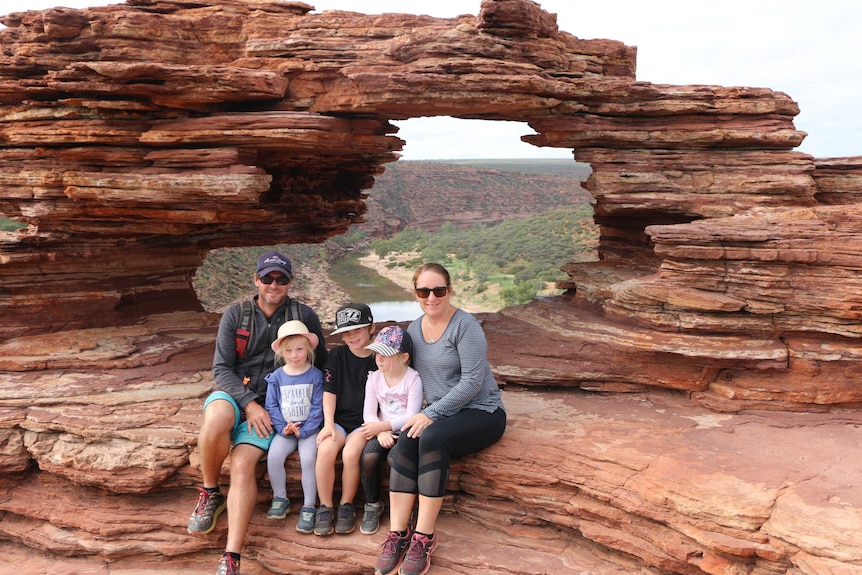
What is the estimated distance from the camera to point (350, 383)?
609cm

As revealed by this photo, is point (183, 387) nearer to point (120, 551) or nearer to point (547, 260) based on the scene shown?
point (120, 551)

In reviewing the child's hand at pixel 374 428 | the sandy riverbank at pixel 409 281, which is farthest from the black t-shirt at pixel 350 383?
the sandy riverbank at pixel 409 281

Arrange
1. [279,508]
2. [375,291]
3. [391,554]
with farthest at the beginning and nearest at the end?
[375,291]
[279,508]
[391,554]

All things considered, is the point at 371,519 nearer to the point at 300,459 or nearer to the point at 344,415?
the point at 300,459

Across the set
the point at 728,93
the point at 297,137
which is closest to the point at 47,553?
the point at 297,137

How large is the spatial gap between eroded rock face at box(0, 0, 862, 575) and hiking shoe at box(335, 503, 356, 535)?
5.8 inches

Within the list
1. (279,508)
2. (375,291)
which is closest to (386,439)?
→ (279,508)

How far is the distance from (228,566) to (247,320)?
2.32 m

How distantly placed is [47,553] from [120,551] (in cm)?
112

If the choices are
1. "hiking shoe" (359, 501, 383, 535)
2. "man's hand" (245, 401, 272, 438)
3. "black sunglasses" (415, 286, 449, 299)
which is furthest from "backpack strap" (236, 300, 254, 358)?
"hiking shoe" (359, 501, 383, 535)

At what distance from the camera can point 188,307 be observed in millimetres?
11250

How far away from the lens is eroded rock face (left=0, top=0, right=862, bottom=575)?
20.5 feet

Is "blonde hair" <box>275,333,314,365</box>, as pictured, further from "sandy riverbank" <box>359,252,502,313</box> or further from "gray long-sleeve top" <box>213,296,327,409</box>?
"sandy riverbank" <box>359,252,502,313</box>

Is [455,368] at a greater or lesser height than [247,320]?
lesser
